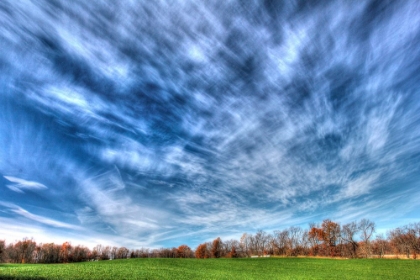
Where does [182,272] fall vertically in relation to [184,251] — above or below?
above

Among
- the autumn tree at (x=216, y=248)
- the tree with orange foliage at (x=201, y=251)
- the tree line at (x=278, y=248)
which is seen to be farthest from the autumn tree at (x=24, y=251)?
the autumn tree at (x=216, y=248)

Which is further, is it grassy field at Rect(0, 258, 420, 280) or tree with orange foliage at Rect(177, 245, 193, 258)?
tree with orange foliage at Rect(177, 245, 193, 258)

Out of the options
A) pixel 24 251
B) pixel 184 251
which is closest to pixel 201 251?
pixel 184 251

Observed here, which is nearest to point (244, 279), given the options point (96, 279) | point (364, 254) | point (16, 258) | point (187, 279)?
point (187, 279)

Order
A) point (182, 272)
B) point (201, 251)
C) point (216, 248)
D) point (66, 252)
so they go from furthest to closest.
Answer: point (66, 252), point (201, 251), point (216, 248), point (182, 272)

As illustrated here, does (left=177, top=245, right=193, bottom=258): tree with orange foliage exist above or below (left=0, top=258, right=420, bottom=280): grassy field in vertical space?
below

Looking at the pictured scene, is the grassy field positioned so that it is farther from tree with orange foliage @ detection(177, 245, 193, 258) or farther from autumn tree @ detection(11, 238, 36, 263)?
tree with orange foliage @ detection(177, 245, 193, 258)

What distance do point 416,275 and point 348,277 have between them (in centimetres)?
1233

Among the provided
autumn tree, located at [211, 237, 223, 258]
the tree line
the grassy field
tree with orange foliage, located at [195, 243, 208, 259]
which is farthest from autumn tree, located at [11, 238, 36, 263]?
autumn tree, located at [211, 237, 223, 258]

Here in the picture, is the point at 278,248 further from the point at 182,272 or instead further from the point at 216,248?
the point at 182,272

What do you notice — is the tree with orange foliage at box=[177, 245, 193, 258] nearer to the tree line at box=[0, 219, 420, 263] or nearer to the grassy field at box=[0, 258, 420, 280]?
the tree line at box=[0, 219, 420, 263]

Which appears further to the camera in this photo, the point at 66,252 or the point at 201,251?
the point at 66,252

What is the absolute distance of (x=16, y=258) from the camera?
108m

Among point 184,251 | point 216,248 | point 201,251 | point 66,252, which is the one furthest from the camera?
point 184,251
